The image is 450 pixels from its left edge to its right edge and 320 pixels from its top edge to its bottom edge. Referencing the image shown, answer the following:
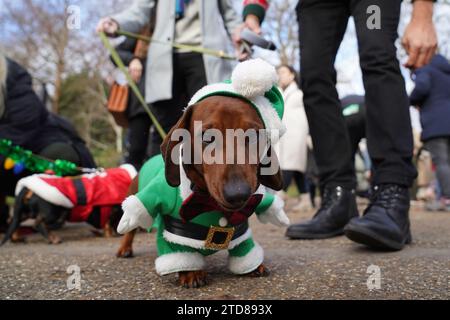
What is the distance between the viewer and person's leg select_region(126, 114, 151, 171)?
3.78 m

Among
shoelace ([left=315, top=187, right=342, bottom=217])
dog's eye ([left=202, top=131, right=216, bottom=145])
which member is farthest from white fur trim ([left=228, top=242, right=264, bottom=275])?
shoelace ([left=315, top=187, right=342, bottom=217])

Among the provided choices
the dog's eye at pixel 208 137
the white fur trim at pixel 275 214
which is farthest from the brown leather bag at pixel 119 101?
the dog's eye at pixel 208 137

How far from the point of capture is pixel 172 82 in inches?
116

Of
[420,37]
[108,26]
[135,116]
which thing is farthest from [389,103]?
[135,116]

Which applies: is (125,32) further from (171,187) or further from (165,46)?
(171,187)

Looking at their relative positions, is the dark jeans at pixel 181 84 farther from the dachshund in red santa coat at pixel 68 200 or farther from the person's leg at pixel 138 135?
the person's leg at pixel 138 135

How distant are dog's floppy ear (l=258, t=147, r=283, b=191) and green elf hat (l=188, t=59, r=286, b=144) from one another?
6cm

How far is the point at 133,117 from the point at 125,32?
1081mm

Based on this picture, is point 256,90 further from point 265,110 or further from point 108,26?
point 108,26

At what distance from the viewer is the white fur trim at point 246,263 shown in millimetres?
1721

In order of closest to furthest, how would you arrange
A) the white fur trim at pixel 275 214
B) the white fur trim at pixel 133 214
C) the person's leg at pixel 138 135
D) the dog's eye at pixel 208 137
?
the dog's eye at pixel 208 137 < the white fur trim at pixel 133 214 < the white fur trim at pixel 275 214 < the person's leg at pixel 138 135

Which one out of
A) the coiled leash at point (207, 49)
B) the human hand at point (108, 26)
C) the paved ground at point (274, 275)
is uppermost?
the human hand at point (108, 26)

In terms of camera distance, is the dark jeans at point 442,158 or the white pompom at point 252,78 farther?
Result: the dark jeans at point 442,158
